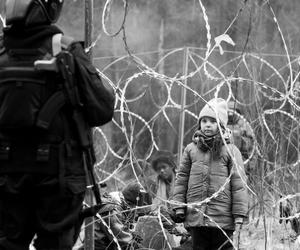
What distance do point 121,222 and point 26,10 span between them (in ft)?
9.34

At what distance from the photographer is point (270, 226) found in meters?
6.04

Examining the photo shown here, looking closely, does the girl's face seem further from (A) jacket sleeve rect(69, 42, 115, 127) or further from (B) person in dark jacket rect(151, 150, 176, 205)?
(A) jacket sleeve rect(69, 42, 115, 127)

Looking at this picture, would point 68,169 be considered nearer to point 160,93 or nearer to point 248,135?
point 248,135

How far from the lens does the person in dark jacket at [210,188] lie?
6273 millimetres

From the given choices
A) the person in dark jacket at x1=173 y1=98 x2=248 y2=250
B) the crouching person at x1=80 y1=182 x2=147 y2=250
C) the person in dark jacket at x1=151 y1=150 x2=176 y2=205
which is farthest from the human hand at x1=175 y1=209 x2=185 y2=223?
the person in dark jacket at x1=151 y1=150 x2=176 y2=205

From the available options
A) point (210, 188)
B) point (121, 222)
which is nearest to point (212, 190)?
point (210, 188)

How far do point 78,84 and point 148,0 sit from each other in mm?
9814

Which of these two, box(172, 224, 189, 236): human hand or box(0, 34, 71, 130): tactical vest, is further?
box(172, 224, 189, 236): human hand

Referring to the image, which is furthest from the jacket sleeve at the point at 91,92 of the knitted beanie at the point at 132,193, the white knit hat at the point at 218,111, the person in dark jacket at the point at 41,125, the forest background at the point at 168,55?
the forest background at the point at 168,55

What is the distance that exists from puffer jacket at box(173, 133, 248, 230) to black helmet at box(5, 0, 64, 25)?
230cm

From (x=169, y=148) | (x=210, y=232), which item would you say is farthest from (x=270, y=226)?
(x=169, y=148)

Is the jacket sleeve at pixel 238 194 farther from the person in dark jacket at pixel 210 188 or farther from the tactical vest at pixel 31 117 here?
the tactical vest at pixel 31 117

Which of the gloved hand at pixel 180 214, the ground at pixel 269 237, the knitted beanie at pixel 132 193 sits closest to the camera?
the ground at pixel 269 237

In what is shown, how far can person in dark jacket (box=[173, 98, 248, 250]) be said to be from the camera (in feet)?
20.6
